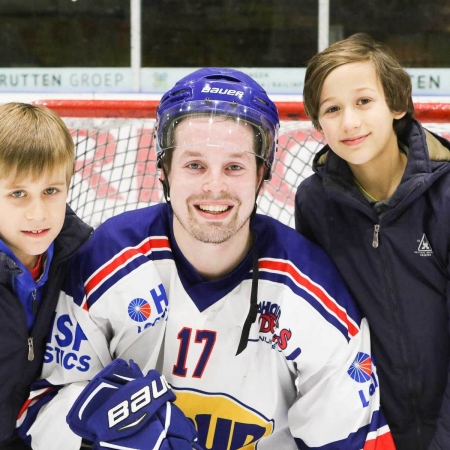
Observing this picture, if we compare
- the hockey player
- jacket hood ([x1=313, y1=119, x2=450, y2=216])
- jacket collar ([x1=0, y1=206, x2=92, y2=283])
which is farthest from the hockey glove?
jacket hood ([x1=313, y1=119, x2=450, y2=216])

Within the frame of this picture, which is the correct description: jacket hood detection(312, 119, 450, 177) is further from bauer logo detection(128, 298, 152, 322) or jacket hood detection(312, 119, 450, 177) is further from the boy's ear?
bauer logo detection(128, 298, 152, 322)

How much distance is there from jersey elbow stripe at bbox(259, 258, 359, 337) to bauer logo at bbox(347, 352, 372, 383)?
0.06 m

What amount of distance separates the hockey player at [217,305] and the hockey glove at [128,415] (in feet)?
0.47

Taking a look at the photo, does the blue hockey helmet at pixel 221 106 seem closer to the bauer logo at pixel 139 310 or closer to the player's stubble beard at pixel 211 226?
the player's stubble beard at pixel 211 226

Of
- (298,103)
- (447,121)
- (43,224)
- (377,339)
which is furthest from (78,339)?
(447,121)

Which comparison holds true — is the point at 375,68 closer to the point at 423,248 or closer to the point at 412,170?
the point at 412,170

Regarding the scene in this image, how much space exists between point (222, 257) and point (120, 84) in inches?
113

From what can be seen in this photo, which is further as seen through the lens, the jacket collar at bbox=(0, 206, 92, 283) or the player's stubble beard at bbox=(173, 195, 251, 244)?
the player's stubble beard at bbox=(173, 195, 251, 244)

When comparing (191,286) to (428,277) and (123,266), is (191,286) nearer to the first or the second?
(123,266)

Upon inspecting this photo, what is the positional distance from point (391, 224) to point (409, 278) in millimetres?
135

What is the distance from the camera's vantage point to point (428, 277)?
67.2 inches

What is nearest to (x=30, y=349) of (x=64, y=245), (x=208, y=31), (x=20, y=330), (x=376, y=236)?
(x=20, y=330)

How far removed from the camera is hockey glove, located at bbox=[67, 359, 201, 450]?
1.48m

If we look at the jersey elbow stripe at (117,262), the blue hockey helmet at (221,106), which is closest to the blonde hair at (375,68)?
the blue hockey helmet at (221,106)
